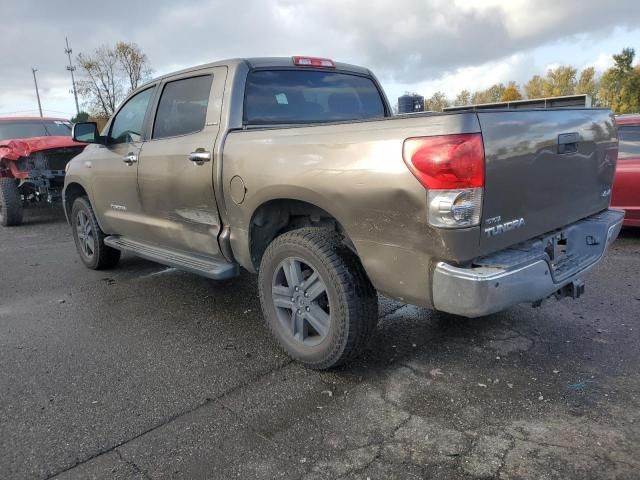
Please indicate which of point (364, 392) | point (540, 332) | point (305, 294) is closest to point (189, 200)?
point (305, 294)

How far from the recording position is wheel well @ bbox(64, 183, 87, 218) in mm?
5758

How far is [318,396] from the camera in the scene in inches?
116

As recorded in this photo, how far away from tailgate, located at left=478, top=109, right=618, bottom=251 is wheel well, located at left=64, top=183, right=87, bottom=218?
4.76m

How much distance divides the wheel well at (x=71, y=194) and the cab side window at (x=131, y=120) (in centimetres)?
105

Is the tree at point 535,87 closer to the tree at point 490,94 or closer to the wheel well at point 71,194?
the tree at point 490,94

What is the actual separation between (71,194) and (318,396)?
4410 mm

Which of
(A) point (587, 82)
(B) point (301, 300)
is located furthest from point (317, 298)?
(A) point (587, 82)

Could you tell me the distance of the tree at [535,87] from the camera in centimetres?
4947

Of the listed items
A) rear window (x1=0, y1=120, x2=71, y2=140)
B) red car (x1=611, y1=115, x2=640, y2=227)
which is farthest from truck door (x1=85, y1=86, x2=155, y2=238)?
rear window (x1=0, y1=120, x2=71, y2=140)

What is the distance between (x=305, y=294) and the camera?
315cm

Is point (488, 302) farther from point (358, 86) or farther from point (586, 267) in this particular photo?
point (358, 86)

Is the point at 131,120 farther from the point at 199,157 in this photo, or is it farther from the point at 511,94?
the point at 511,94

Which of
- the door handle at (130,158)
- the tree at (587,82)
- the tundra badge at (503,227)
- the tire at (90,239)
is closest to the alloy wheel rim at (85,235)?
the tire at (90,239)

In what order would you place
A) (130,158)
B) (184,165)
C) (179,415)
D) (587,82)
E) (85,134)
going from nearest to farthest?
(179,415) → (184,165) → (130,158) → (85,134) → (587,82)
